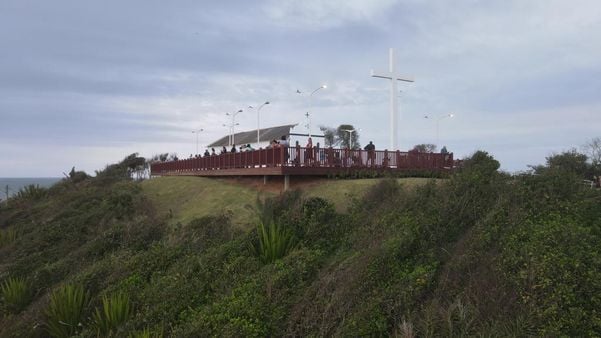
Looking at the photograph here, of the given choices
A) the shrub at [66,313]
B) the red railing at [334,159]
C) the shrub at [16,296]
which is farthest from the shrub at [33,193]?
the shrub at [66,313]

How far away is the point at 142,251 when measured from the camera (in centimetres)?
1180

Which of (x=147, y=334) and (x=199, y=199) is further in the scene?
(x=199, y=199)

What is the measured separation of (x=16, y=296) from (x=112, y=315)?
4.15m

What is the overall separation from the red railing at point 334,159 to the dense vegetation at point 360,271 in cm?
286

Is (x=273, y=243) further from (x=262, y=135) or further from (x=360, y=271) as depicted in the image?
(x=262, y=135)

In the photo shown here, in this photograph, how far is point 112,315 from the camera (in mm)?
9016

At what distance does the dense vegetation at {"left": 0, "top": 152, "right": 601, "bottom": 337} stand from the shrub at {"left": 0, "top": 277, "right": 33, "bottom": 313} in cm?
3

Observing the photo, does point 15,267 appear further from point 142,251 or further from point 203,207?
point 203,207

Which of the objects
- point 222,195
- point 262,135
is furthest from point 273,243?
point 262,135

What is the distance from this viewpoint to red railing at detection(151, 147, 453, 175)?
1465 centimetres

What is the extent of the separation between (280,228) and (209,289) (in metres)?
2.14

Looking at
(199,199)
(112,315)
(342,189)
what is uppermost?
(342,189)

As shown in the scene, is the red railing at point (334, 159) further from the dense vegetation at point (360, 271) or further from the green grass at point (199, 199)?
the dense vegetation at point (360, 271)

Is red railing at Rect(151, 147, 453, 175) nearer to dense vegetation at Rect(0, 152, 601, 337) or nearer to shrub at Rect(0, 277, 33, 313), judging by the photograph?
dense vegetation at Rect(0, 152, 601, 337)
